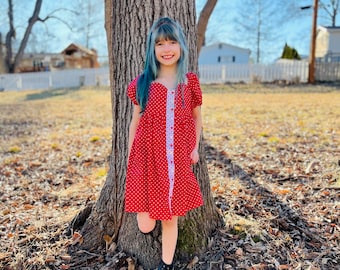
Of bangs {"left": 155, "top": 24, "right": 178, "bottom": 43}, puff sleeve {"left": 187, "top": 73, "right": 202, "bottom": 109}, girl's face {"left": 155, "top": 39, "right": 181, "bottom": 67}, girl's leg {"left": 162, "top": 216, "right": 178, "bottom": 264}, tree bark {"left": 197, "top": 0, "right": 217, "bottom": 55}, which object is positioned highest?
tree bark {"left": 197, "top": 0, "right": 217, "bottom": 55}

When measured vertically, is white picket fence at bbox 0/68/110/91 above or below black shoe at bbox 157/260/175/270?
above

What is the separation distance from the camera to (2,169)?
435 centimetres

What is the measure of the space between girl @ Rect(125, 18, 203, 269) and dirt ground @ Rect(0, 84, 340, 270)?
1.98 feet

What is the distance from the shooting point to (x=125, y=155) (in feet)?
7.41

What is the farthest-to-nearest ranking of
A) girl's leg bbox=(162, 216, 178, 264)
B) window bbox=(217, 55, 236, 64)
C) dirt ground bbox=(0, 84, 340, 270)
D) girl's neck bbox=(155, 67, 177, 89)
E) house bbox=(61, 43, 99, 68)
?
1. window bbox=(217, 55, 236, 64)
2. house bbox=(61, 43, 99, 68)
3. dirt ground bbox=(0, 84, 340, 270)
4. girl's leg bbox=(162, 216, 178, 264)
5. girl's neck bbox=(155, 67, 177, 89)

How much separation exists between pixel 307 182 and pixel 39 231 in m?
2.60

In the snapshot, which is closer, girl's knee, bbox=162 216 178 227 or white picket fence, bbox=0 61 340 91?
girl's knee, bbox=162 216 178 227

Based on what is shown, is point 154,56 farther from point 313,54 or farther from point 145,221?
point 313,54

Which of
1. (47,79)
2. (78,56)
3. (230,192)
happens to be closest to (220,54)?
(78,56)

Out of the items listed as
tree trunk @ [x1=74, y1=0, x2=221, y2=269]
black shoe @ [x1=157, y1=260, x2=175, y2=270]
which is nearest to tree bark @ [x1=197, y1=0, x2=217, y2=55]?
tree trunk @ [x1=74, y1=0, x2=221, y2=269]

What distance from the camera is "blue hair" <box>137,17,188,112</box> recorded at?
180cm

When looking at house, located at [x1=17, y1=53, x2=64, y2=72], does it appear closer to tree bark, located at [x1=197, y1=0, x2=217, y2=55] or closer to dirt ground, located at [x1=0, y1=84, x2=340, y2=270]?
dirt ground, located at [x1=0, y1=84, x2=340, y2=270]

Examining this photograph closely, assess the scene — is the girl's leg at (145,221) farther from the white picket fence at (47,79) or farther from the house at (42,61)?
the house at (42,61)

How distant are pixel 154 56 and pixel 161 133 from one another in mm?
432
